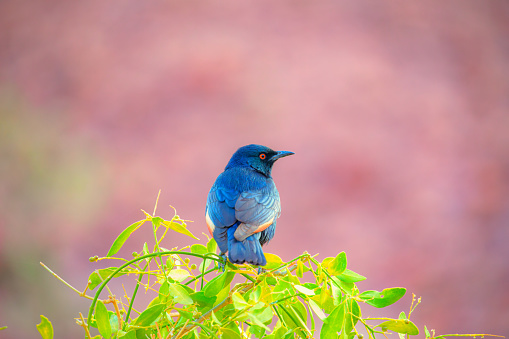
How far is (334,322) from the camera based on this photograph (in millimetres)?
875

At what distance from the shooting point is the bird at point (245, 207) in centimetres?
119

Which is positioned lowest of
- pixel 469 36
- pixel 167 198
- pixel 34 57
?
pixel 167 198

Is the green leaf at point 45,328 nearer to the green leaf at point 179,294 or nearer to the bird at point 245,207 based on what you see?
the green leaf at point 179,294

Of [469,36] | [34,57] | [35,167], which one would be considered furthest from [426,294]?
[34,57]

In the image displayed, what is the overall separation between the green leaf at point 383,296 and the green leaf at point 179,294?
0.35 metres

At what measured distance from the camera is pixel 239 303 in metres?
0.82

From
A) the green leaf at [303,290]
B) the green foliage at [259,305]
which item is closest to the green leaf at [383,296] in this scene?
the green foliage at [259,305]

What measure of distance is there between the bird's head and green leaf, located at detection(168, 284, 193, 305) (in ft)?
3.31

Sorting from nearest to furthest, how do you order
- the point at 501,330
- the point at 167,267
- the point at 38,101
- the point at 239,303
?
the point at 239,303 < the point at 167,267 < the point at 501,330 < the point at 38,101

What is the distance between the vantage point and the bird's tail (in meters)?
1.11

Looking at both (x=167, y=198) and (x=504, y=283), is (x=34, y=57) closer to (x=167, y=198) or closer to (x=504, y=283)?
(x=167, y=198)

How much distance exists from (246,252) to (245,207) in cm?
32

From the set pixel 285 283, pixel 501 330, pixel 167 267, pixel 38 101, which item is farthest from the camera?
pixel 38 101

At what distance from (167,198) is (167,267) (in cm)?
440
